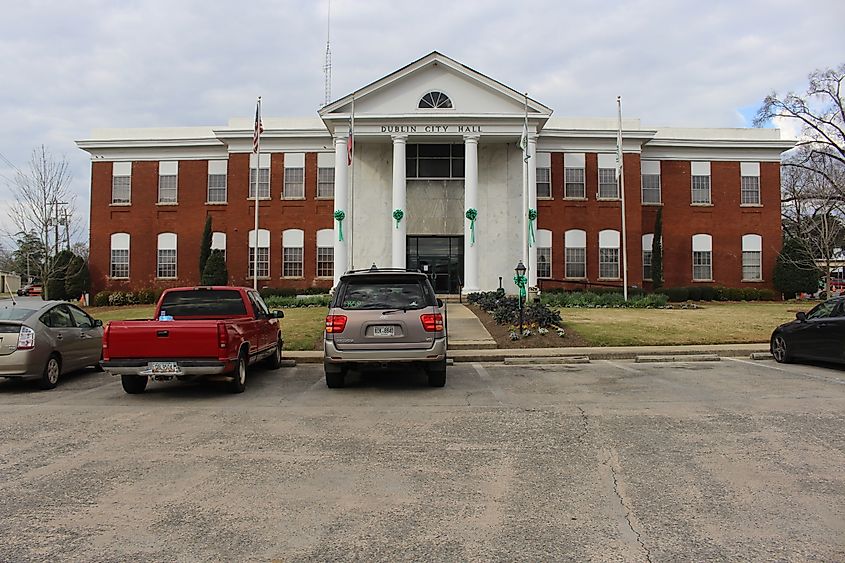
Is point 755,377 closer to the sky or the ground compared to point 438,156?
closer to the ground

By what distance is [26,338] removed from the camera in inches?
428

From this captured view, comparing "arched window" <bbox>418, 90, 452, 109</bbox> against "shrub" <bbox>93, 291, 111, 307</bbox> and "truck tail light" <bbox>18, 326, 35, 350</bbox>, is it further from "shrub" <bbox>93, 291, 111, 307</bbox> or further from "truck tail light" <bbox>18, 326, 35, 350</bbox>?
"truck tail light" <bbox>18, 326, 35, 350</bbox>

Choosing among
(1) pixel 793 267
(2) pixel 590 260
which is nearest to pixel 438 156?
(2) pixel 590 260

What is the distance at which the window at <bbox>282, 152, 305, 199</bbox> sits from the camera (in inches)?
1448

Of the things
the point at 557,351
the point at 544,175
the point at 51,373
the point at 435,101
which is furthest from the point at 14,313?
the point at 544,175

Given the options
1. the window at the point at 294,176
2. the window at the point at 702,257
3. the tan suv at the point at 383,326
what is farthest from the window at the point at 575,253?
the tan suv at the point at 383,326

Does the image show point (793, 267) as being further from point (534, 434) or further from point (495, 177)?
point (534, 434)

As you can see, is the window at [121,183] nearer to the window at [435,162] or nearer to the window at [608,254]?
the window at [435,162]

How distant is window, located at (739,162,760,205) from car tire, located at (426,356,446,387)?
33156 millimetres

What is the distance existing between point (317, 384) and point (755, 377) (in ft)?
26.4

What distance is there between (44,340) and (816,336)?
47.9ft

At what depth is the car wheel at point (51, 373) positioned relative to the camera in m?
11.2

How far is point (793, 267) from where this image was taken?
36.7m

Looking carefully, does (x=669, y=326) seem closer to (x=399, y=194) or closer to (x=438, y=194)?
(x=399, y=194)
